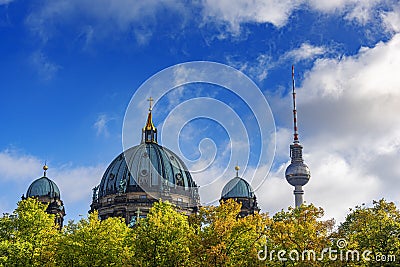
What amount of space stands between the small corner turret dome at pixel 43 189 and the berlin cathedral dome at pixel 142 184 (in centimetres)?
921

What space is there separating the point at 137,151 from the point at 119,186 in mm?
10527

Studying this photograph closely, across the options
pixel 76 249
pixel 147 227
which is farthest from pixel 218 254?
pixel 76 249

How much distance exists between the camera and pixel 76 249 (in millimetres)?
57594

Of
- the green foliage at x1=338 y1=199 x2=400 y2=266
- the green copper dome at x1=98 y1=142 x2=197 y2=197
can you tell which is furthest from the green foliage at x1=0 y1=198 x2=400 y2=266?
the green copper dome at x1=98 y1=142 x2=197 y2=197

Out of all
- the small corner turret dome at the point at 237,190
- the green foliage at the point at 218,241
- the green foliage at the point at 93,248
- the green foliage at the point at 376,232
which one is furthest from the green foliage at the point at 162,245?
the small corner turret dome at the point at 237,190

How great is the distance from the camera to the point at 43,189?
130 meters

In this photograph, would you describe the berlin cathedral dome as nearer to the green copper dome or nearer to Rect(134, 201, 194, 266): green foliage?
the green copper dome

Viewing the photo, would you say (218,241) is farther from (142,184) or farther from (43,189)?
(43,189)

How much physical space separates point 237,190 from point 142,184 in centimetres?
2409

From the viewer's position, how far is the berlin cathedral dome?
12275 centimetres

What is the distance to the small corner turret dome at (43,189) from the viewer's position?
129 metres

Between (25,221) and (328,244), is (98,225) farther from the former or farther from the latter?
(328,244)

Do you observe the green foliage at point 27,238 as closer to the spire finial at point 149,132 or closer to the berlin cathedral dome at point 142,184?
the berlin cathedral dome at point 142,184

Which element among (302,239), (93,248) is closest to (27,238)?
(93,248)
